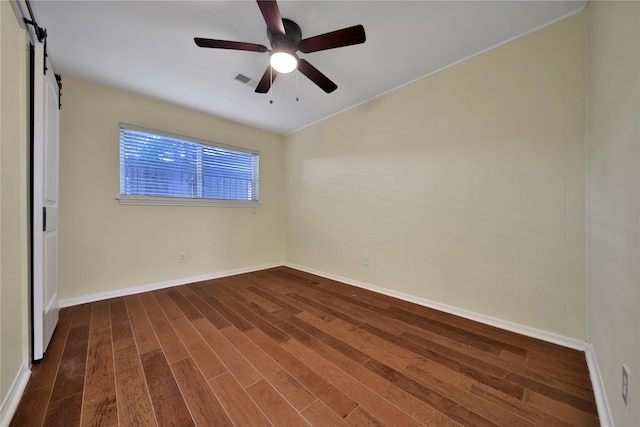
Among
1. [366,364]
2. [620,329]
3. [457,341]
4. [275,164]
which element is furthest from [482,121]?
[275,164]

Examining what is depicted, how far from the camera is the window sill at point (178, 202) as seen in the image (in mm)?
2746

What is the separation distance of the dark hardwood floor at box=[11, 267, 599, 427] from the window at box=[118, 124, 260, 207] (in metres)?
1.44

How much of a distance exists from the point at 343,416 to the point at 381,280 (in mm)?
1818

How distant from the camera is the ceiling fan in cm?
142

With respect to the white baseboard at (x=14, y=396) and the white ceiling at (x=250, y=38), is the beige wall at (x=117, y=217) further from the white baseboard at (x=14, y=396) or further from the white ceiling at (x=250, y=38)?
the white baseboard at (x=14, y=396)

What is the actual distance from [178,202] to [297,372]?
2.71 metres

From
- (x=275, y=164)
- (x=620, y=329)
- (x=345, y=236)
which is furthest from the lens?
(x=275, y=164)

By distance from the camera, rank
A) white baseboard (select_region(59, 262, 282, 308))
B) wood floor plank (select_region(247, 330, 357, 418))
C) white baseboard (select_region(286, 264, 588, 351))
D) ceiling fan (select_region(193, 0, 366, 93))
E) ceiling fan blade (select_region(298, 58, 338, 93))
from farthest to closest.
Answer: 1. white baseboard (select_region(59, 262, 282, 308))
2. ceiling fan blade (select_region(298, 58, 338, 93))
3. white baseboard (select_region(286, 264, 588, 351))
4. ceiling fan (select_region(193, 0, 366, 93))
5. wood floor plank (select_region(247, 330, 357, 418))

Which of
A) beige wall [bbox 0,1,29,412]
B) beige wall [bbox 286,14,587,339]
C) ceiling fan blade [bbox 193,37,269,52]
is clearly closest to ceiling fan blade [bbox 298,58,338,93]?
ceiling fan blade [bbox 193,37,269,52]

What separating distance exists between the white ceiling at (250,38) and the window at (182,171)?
2.06 feet

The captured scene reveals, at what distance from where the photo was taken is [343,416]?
1097 millimetres

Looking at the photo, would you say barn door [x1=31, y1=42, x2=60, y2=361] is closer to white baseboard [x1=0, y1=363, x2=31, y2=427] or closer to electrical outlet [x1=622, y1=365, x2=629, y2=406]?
white baseboard [x1=0, y1=363, x2=31, y2=427]

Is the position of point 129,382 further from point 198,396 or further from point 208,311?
point 208,311

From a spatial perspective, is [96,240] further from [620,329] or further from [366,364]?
[620,329]
